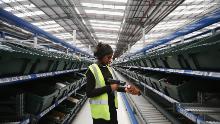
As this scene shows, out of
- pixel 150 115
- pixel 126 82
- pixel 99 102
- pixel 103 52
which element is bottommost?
pixel 150 115

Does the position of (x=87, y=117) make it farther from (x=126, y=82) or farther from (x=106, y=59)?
(x=106, y=59)

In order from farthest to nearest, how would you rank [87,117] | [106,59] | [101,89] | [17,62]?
[87,117]
[106,59]
[101,89]
[17,62]

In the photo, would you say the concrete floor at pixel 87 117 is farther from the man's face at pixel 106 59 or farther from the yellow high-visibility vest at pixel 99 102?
the man's face at pixel 106 59

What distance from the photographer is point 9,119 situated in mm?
2248

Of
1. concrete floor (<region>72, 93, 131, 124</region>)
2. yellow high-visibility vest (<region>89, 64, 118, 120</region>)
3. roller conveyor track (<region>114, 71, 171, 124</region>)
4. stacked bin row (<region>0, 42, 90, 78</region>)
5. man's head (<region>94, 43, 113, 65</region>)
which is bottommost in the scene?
concrete floor (<region>72, 93, 131, 124</region>)

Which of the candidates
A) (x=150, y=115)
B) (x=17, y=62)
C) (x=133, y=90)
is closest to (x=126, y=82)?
(x=150, y=115)

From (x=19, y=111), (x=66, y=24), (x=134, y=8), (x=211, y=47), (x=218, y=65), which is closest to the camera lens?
(x=211, y=47)

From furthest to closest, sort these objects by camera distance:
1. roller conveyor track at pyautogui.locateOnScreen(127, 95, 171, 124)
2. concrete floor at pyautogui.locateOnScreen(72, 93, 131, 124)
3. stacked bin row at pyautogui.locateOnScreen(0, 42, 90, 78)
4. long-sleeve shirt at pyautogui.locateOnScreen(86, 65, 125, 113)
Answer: concrete floor at pyautogui.locateOnScreen(72, 93, 131, 124) < roller conveyor track at pyautogui.locateOnScreen(127, 95, 171, 124) < long-sleeve shirt at pyautogui.locateOnScreen(86, 65, 125, 113) < stacked bin row at pyautogui.locateOnScreen(0, 42, 90, 78)

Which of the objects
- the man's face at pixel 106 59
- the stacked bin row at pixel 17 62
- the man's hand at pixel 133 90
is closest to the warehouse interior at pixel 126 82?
the stacked bin row at pixel 17 62

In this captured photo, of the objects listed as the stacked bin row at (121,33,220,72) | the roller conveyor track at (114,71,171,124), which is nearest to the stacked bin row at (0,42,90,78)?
the stacked bin row at (121,33,220,72)

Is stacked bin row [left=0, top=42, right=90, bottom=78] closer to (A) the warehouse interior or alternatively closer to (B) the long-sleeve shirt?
(A) the warehouse interior

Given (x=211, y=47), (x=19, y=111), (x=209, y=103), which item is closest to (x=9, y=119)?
(x=19, y=111)

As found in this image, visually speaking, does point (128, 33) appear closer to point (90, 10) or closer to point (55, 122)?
point (90, 10)

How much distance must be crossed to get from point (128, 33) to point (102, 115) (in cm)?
1564
